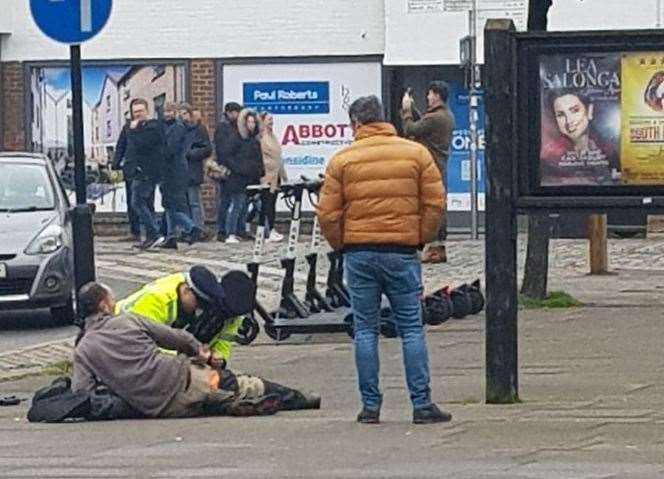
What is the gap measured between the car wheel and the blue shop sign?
11.2 meters

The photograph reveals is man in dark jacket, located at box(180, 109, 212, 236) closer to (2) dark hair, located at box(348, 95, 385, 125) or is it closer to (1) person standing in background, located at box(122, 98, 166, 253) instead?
(1) person standing in background, located at box(122, 98, 166, 253)

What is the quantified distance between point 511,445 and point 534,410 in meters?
1.50

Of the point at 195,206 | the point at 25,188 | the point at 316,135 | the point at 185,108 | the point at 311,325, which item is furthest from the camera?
the point at 316,135

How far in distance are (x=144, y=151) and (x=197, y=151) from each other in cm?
144

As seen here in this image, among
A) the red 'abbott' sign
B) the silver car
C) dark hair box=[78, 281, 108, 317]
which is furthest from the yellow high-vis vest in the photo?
the red 'abbott' sign

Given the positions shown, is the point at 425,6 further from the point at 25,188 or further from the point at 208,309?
the point at 208,309

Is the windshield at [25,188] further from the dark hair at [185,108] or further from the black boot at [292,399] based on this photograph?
the dark hair at [185,108]

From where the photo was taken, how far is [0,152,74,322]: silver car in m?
17.2

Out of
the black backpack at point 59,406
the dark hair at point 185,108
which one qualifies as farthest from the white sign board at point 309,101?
the black backpack at point 59,406

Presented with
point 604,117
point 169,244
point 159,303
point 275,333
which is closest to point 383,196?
point 604,117

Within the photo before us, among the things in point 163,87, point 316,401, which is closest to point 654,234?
point 163,87

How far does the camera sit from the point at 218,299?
12.2 m

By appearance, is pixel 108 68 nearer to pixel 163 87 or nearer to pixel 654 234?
pixel 163 87

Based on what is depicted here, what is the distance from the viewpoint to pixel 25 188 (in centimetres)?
1858
